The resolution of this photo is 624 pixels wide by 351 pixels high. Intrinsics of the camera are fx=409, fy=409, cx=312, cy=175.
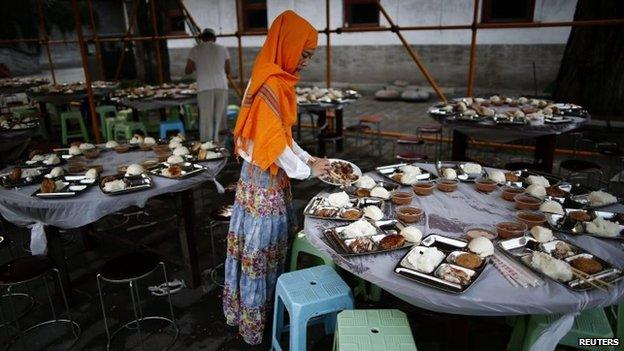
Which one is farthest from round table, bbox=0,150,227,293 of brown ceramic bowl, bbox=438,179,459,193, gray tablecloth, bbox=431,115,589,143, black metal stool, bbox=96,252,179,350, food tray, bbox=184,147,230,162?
gray tablecloth, bbox=431,115,589,143

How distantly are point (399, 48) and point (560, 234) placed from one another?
1280 cm

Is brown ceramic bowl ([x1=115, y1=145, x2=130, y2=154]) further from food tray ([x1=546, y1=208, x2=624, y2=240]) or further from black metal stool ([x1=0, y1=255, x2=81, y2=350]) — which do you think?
food tray ([x1=546, y1=208, x2=624, y2=240])

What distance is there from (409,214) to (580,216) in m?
0.99

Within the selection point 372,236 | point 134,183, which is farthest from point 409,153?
point 134,183

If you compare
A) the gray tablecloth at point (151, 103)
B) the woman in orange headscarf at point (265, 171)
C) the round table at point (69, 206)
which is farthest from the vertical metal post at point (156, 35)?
the woman in orange headscarf at point (265, 171)

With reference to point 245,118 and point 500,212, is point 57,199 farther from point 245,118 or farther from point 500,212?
point 500,212

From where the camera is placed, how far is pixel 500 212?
103 inches

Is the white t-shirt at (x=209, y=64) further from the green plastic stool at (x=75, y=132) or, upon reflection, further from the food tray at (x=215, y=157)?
the food tray at (x=215, y=157)

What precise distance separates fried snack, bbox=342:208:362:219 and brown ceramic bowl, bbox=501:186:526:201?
41.3 inches

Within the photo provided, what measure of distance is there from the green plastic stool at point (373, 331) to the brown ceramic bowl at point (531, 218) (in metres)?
0.92

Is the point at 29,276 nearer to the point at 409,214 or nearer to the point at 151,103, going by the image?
the point at 409,214

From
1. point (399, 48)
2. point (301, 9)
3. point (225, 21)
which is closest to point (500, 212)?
point (399, 48)

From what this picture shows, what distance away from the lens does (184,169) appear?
3439 millimetres

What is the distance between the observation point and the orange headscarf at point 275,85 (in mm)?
2492
